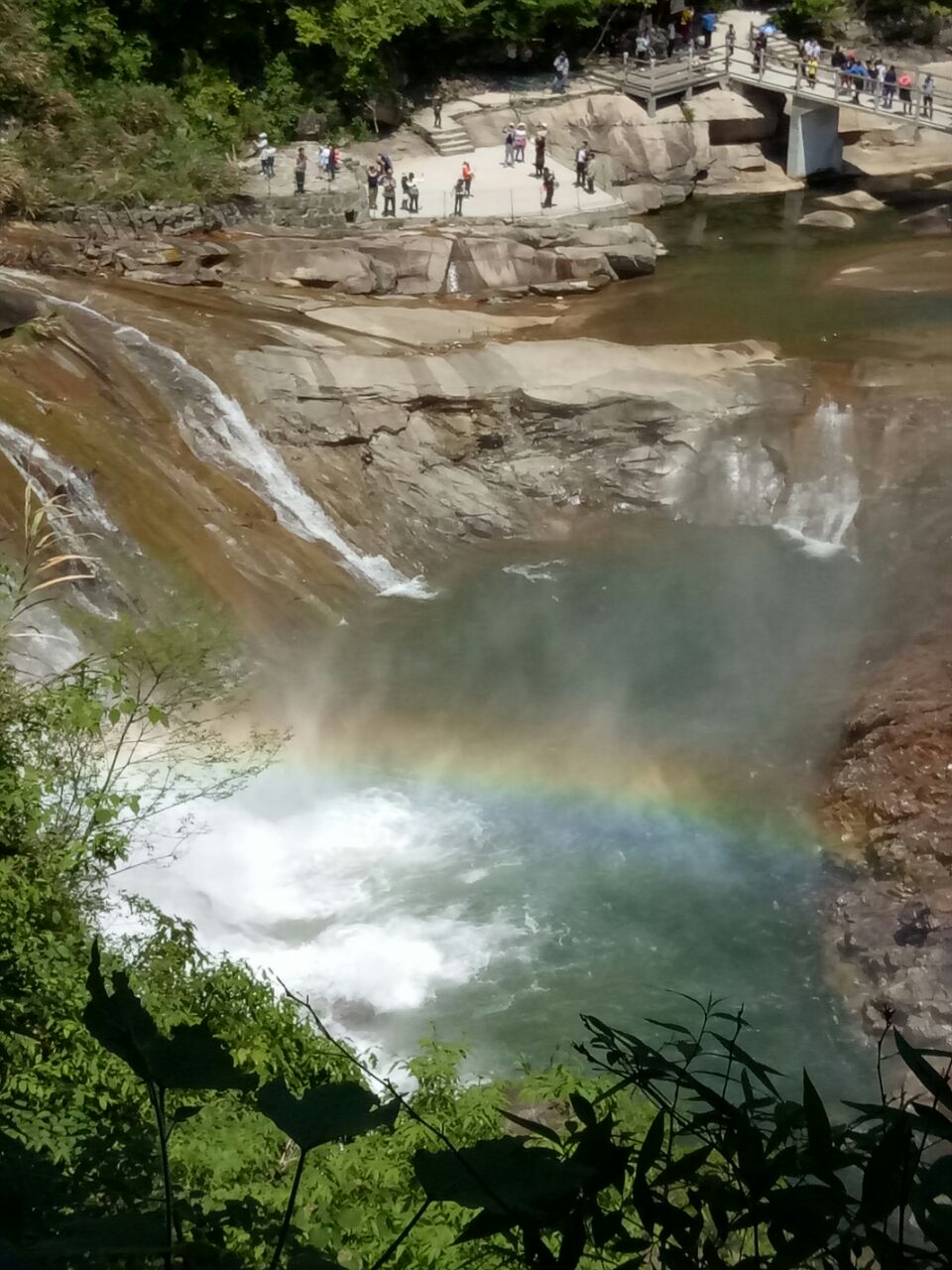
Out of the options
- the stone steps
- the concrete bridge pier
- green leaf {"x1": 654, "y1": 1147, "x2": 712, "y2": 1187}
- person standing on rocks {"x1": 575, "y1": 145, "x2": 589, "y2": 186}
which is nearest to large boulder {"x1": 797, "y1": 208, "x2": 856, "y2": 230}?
the concrete bridge pier

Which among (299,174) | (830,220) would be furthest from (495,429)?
(830,220)

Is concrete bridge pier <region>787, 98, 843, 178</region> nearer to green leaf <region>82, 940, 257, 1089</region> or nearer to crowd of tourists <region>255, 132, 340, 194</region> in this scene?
crowd of tourists <region>255, 132, 340, 194</region>

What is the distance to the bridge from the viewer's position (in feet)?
108

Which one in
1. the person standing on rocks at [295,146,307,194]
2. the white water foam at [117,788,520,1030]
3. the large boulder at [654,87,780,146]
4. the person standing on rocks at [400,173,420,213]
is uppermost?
the large boulder at [654,87,780,146]

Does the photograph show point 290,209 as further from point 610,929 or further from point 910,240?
point 610,929

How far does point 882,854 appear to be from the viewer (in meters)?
12.4

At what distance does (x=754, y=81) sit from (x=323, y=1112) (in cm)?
3677

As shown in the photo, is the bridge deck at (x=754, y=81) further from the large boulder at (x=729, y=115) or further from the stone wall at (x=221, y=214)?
the stone wall at (x=221, y=214)

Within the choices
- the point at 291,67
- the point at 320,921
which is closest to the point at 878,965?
the point at 320,921

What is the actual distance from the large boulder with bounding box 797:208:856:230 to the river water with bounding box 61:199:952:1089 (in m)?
10.7

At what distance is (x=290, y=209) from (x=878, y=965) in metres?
21.6

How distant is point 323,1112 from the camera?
6.50ft

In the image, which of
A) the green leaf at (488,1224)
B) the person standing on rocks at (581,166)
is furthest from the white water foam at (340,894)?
the person standing on rocks at (581,166)

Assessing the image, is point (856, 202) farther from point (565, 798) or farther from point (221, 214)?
point (565, 798)
